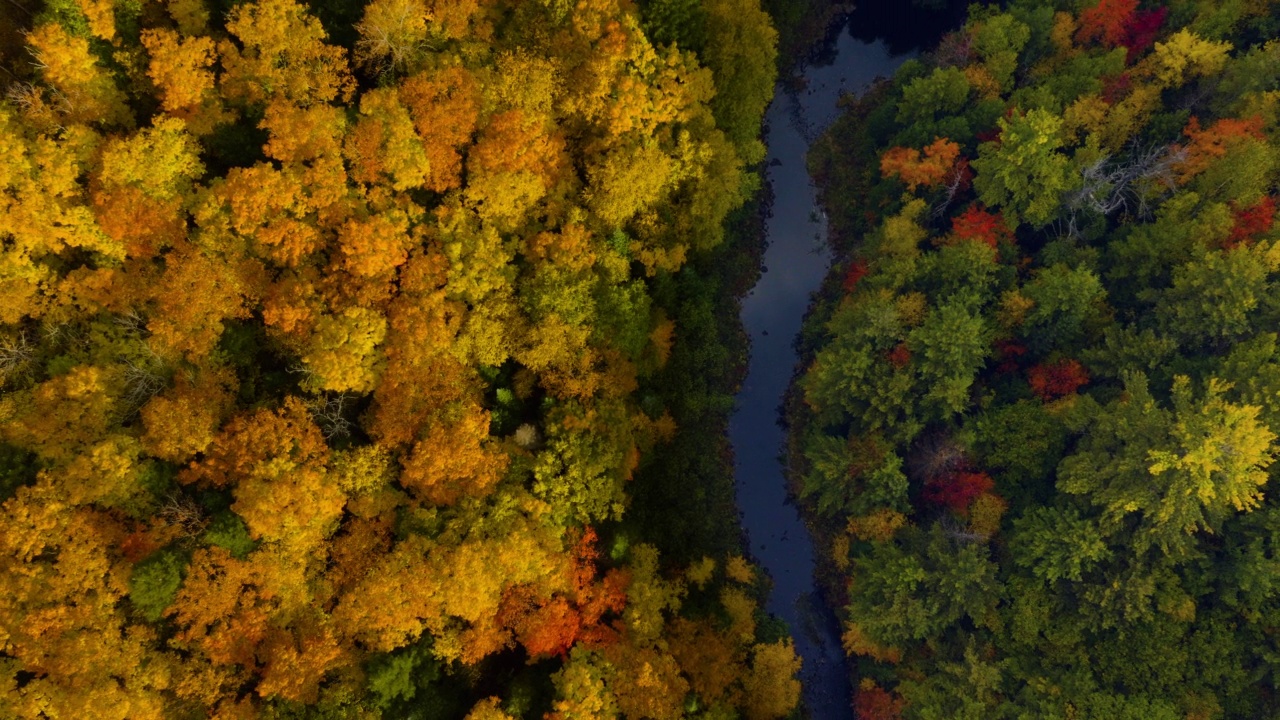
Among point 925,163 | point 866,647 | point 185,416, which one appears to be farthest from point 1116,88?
point 185,416

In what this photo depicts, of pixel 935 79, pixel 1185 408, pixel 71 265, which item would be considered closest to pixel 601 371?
pixel 71 265

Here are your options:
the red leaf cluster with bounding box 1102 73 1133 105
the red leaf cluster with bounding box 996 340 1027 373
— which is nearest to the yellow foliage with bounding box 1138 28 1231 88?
the red leaf cluster with bounding box 1102 73 1133 105

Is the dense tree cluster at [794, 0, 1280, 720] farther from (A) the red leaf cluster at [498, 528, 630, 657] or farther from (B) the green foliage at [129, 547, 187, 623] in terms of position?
(B) the green foliage at [129, 547, 187, 623]

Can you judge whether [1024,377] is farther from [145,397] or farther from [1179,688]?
[145,397]

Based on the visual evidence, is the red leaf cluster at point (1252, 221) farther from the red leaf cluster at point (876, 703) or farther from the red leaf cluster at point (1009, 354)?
the red leaf cluster at point (876, 703)

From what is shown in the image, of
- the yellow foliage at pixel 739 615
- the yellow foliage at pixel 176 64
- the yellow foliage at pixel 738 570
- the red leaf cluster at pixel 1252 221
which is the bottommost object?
the yellow foliage at pixel 739 615

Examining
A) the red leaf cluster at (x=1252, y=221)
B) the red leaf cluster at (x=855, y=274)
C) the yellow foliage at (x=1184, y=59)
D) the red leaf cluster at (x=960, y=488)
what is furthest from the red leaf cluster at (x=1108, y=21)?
the red leaf cluster at (x=960, y=488)
